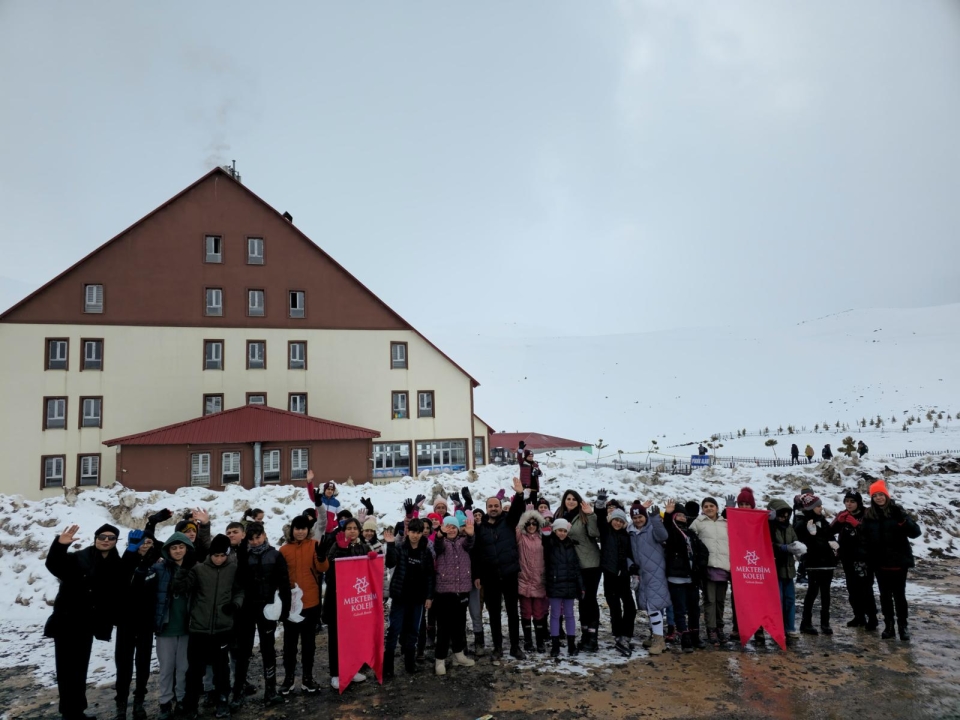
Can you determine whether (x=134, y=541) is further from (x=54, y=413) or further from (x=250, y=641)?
(x=54, y=413)

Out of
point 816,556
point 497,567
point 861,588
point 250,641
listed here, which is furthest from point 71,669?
point 861,588

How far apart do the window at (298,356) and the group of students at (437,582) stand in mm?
18707

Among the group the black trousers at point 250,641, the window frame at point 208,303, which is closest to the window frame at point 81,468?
the window frame at point 208,303

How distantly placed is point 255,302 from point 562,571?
23453 mm

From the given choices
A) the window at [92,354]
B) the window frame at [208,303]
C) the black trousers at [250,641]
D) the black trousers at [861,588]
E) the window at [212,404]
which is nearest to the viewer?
the black trousers at [250,641]

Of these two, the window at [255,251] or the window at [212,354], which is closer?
the window at [212,354]

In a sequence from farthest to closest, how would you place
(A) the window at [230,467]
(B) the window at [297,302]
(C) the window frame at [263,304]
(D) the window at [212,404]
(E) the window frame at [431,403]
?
1. (E) the window frame at [431,403]
2. (B) the window at [297,302]
3. (C) the window frame at [263,304]
4. (D) the window at [212,404]
5. (A) the window at [230,467]

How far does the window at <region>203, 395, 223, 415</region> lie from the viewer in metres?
26.1

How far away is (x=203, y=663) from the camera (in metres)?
6.73

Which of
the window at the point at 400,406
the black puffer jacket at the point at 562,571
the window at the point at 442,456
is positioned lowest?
the black puffer jacket at the point at 562,571

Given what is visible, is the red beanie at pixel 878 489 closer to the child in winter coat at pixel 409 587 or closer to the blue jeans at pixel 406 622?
the child in winter coat at pixel 409 587

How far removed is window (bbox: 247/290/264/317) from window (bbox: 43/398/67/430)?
842 centimetres

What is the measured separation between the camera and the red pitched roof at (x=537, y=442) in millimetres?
39406

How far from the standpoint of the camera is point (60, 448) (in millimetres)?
24562
